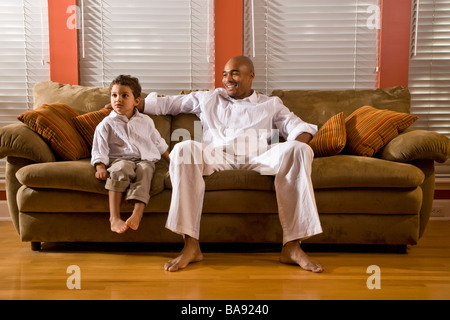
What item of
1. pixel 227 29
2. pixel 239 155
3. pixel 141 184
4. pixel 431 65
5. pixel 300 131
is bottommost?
pixel 141 184

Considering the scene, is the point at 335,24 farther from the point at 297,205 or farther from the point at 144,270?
the point at 144,270

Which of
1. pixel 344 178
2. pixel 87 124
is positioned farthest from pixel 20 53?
pixel 344 178

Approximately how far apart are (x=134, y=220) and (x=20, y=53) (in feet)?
7.18

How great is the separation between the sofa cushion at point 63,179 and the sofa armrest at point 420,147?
1.44 metres

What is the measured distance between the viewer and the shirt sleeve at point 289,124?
2722mm

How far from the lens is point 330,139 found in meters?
2.67

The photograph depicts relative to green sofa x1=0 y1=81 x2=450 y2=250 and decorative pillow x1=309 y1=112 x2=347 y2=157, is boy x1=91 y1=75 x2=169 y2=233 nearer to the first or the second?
green sofa x1=0 y1=81 x2=450 y2=250

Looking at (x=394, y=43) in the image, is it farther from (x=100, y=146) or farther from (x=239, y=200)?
(x=100, y=146)

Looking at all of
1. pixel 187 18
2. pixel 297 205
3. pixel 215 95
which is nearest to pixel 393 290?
pixel 297 205

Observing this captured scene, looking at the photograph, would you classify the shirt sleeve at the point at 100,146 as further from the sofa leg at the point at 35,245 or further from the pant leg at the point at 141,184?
the sofa leg at the point at 35,245

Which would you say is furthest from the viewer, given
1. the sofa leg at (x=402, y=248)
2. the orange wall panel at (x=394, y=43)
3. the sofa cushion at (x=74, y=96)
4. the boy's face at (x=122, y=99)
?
the orange wall panel at (x=394, y=43)

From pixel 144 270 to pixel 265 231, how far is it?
73 cm

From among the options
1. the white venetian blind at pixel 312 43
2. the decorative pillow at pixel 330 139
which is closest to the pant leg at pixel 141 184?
the decorative pillow at pixel 330 139

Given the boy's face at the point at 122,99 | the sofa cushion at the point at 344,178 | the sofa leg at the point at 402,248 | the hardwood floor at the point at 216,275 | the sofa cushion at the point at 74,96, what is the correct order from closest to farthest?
the hardwood floor at the point at 216,275
the sofa cushion at the point at 344,178
the sofa leg at the point at 402,248
the boy's face at the point at 122,99
the sofa cushion at the point at 74,96
